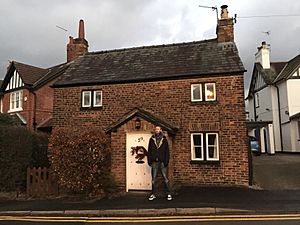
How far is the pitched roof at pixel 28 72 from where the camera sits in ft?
88.0

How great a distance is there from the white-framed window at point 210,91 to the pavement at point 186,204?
3882 mm

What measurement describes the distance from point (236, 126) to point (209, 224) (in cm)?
616

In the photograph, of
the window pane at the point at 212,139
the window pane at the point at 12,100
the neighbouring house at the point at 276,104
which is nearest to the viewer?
the window pane at the point at 212,139

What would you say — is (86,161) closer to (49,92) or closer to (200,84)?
(200,84)

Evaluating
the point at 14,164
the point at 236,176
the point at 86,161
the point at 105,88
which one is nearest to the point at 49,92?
the point at 105,88

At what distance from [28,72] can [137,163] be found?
67.8 feet

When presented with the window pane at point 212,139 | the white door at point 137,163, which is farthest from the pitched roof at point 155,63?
the white door at point 137,163

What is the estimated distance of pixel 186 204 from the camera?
8781mm

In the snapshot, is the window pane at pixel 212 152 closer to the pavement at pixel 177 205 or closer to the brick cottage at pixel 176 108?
the brick cottage at pixel 176 108

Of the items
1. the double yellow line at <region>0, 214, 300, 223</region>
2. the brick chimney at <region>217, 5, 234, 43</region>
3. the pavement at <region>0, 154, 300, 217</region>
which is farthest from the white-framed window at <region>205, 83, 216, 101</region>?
the double yellow line at <region>0, 214, 300, 223</region>

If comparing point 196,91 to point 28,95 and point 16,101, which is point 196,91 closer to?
point 28,95

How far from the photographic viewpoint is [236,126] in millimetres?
12195

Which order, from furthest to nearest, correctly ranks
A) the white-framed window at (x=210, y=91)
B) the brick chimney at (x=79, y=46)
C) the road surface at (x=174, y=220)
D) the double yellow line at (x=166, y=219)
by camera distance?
1. the brick chimney at (x=79, y=46)
2. the white-framed window at (x=210, y=91)
3. the double yellow line at (x=166, y=219)
4. the road surface at (x=174, y=220)

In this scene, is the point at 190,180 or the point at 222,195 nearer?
the point at 222,195
